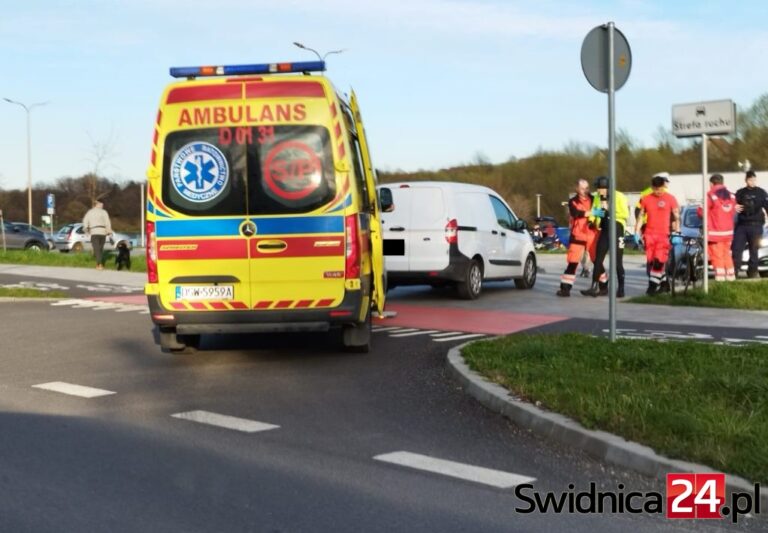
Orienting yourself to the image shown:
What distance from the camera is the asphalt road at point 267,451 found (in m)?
4.51

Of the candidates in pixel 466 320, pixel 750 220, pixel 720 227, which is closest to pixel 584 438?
pixel 466 320

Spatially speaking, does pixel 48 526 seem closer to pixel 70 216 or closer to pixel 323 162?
pixel 323 162

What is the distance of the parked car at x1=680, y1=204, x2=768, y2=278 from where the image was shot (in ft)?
63.4

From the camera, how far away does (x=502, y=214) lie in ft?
55.1

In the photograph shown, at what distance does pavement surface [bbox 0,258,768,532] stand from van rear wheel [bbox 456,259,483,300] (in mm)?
4356

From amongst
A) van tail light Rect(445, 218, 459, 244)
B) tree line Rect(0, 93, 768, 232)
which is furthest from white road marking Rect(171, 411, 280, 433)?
tree line Rect(0, 93, 768, 232)

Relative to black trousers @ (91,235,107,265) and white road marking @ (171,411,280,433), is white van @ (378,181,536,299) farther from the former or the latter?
black trousers @ (91,235,107,265)

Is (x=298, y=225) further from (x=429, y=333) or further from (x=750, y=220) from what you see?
(x=750, y=220)

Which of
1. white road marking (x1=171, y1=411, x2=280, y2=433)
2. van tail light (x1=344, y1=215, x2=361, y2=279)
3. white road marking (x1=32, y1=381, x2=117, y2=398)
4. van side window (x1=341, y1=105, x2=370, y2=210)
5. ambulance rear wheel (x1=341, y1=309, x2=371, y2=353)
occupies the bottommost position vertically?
white road marking (x1=171, y1=411, x2=280, y2=433)

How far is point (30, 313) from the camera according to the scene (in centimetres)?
1473

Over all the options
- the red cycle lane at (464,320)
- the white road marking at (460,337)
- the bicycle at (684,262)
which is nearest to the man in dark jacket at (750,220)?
the bicycle at (684,262)

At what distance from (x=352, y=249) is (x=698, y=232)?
1365cm

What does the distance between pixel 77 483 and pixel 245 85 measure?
4.81 m

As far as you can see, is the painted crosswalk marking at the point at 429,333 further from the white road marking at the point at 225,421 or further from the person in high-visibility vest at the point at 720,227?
the person in high-visibility vest at the point at 720,227
